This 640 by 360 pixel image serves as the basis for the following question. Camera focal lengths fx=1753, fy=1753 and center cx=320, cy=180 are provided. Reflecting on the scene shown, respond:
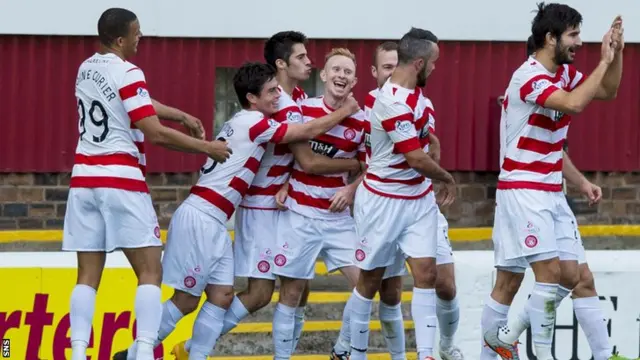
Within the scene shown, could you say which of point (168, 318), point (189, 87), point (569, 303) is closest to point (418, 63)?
point (168, 318)

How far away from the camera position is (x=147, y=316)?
34.5 ft

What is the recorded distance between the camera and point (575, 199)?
18000 millimetres

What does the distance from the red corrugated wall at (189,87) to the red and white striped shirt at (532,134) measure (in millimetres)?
6509

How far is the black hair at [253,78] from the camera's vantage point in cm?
1122

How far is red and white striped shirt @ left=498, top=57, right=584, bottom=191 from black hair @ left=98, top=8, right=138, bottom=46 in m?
2.40

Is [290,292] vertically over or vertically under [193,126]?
under

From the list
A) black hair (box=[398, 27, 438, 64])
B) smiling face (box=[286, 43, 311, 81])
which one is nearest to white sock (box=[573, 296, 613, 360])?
black hair (box=[398, 27, 438, 64])

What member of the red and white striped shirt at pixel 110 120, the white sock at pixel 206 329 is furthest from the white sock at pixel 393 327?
the red and white striped shirt at pixel 110 120

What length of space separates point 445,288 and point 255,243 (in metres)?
1.33

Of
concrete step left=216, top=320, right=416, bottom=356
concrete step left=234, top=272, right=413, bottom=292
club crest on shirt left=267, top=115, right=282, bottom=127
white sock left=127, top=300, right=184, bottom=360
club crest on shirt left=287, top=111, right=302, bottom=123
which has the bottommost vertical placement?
concrete step left=216, top=320, right=416, bottom=356

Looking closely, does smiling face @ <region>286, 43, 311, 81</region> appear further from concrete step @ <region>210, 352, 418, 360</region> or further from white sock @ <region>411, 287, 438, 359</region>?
concrete step @ <region>210, 352, 418, 360</region>

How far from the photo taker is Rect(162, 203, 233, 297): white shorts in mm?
11109

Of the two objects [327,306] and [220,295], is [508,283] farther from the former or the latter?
[327,306]

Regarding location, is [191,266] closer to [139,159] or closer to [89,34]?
[139,159]
